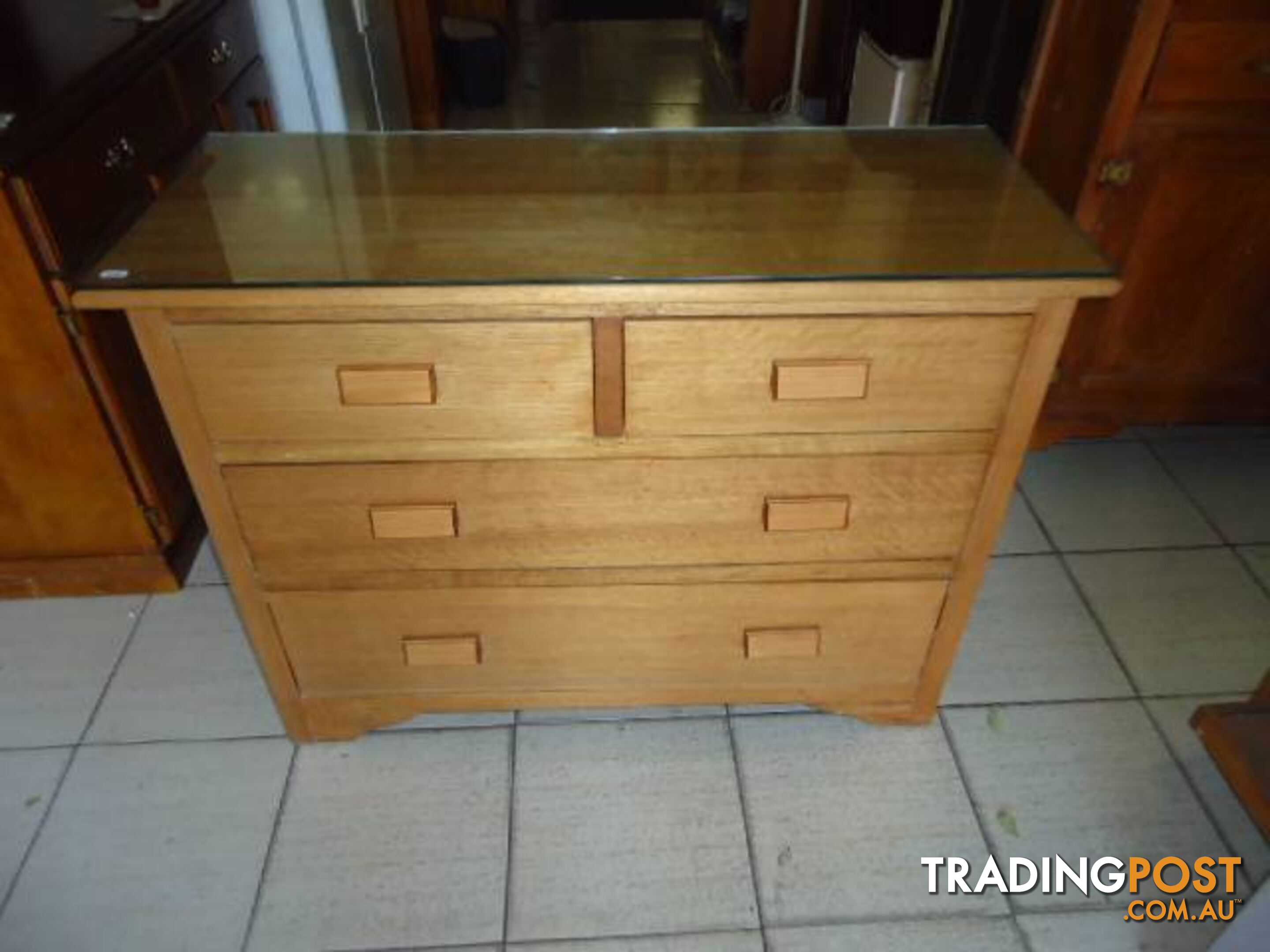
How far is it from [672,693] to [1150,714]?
31.8 inches

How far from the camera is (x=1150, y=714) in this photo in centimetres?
148

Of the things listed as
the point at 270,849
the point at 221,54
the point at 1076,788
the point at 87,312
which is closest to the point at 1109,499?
the point at 1076,788

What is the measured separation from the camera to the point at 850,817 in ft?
4.38

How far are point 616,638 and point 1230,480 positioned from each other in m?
1.52

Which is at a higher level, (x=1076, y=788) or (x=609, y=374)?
(x=609, y=374)

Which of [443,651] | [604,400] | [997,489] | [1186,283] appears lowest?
[443,651]

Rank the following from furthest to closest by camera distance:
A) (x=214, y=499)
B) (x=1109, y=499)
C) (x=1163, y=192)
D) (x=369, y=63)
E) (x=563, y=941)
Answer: (x=369, y=63), (x=1109, y=499), (x=1163, y=192), (x=563, y=941), (x=214, y=499)

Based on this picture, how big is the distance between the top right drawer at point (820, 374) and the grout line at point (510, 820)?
639mm

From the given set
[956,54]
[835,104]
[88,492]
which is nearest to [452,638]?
[88,492]

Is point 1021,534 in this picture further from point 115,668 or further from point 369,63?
point 369,63

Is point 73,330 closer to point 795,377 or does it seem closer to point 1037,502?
point 795,377

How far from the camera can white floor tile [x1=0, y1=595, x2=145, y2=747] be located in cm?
147

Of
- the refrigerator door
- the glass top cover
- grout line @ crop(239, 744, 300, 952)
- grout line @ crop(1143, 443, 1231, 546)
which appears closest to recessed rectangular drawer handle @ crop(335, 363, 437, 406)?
the glass top cover

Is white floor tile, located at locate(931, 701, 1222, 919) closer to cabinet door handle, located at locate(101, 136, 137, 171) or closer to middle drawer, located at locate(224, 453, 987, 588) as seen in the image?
middle drawer, located at locate(224, 453, 987, 588)
